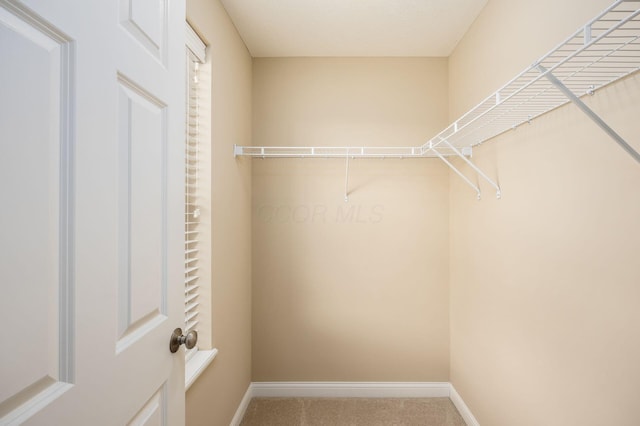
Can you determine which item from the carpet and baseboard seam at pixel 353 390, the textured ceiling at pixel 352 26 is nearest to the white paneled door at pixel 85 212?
the textured ceiling at pixel 352 26

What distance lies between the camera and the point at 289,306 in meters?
2.43

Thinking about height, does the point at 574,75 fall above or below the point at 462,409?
above

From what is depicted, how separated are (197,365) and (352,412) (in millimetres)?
1242

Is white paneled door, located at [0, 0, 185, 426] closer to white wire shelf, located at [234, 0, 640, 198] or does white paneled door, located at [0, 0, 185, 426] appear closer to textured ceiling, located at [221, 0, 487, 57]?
white wire shelf, located at [234, 0, 640, 198]

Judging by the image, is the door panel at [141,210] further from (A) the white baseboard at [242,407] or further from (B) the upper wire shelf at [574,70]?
(A) the white baseboard at [242,407]

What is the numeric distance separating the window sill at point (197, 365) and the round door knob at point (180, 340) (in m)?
0.52

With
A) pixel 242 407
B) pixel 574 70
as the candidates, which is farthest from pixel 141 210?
pixel 242 407

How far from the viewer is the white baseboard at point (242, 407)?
6.70 ft

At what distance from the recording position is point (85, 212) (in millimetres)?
588

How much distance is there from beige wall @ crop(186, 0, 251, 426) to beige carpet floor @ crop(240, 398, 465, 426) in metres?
0.22

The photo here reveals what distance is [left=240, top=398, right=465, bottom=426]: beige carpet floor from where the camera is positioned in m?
2.12

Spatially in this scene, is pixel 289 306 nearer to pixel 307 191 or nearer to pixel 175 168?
pixel 307 191

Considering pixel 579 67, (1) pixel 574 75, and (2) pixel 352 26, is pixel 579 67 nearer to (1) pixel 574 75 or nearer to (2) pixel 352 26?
(1) pixel 574 75

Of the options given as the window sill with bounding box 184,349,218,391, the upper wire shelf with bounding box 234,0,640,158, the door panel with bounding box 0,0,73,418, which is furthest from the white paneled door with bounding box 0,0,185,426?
the upper wire shelf with bounding box 234,0,640,158
